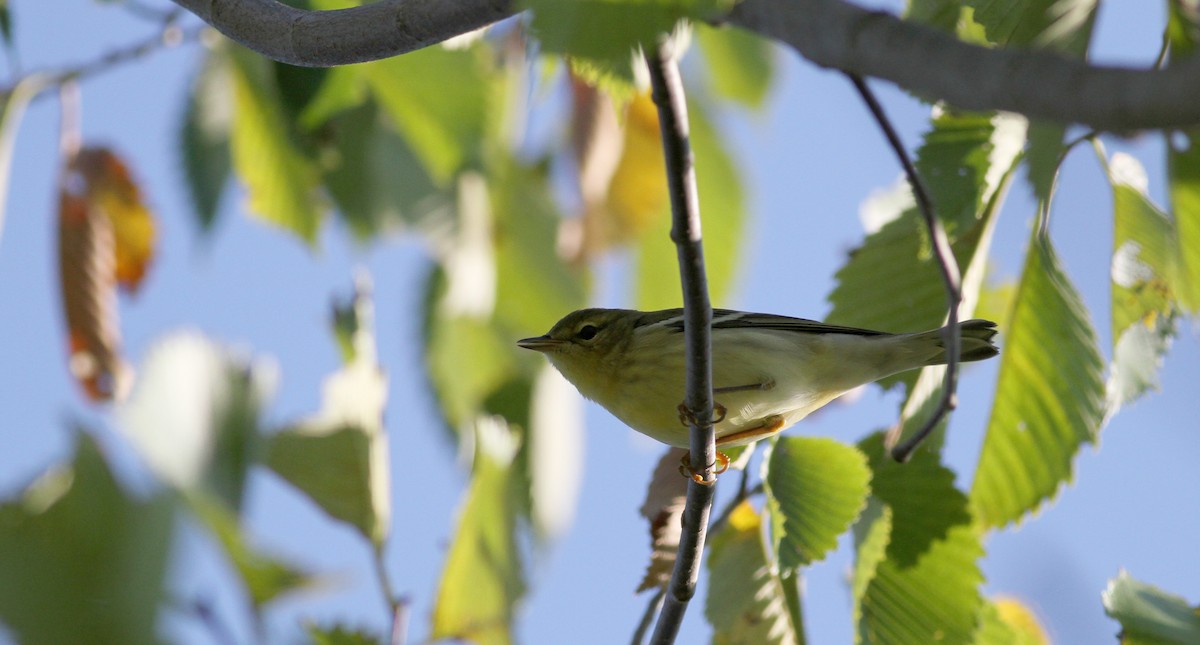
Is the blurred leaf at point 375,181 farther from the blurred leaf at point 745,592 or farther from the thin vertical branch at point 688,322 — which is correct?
the thin vertical branch at point 688,322

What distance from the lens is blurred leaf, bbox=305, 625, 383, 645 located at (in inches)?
86.0

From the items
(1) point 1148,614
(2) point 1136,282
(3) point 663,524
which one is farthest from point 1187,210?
(3) point 663,524

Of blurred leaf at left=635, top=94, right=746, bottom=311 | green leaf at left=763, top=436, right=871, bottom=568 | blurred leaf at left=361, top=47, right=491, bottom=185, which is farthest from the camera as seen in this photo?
blurred leaf at left=635, top=94, right=746, bottom=311

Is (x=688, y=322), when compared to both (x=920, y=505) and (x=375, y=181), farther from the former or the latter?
(x=375, y=181)

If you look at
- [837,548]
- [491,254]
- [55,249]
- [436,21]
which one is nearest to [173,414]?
[436,21]

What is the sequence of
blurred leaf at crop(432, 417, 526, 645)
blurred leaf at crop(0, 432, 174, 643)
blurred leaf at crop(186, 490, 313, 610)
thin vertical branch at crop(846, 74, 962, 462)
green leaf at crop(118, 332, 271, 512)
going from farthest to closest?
blurred leaf at crop(432, 417, 526, 645) < thin vertical branch at crop(846, 74, 962, 462) < green leaf at crop(118, 332, 271, 512) < blurred leaf at crop(186, 490, 313, 610) < blurred leaf at crop(0, 432, 174, 643)

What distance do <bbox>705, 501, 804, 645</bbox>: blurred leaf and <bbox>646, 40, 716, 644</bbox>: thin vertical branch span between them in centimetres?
43

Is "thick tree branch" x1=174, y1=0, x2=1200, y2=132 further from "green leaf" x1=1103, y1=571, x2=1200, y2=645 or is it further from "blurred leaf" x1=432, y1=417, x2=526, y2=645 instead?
"green leaf" x1=1103, y1=571, x2=1200, y2=645

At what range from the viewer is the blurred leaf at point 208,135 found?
4.25 metres

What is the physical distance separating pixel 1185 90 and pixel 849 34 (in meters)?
0.36

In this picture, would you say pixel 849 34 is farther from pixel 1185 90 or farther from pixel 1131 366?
pixel 1131 366

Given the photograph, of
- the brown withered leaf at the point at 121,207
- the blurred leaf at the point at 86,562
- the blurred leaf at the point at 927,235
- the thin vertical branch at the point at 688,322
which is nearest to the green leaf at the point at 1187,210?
the blurred leaf at the point at 927,235

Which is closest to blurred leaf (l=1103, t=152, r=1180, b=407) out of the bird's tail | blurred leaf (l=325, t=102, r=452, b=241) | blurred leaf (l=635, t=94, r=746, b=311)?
the bird's tail

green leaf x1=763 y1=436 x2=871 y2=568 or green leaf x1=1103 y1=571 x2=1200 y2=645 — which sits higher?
green leaf x1=763 y1=436 x2=871 y2=568
